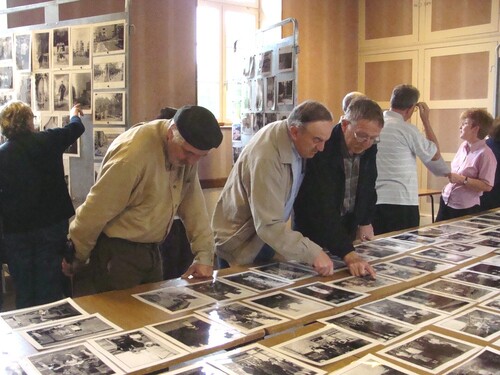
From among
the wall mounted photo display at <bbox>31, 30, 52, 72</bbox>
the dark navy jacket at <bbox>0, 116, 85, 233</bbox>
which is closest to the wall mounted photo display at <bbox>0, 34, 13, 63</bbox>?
the wall mounted photo display at <bbox>31, 30, 52, 72</bbox>

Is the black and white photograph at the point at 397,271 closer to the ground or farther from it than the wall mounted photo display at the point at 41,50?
closer to the ground

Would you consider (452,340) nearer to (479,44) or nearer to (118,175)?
(118,175)

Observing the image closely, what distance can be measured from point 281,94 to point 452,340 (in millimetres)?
2917

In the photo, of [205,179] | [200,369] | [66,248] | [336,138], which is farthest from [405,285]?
[205,179]

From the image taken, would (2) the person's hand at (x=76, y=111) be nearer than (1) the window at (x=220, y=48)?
Yes

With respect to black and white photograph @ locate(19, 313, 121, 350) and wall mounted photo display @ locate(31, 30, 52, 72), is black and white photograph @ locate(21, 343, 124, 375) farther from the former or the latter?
wall mounted photo display @ locate(31, 30, 52, 72)

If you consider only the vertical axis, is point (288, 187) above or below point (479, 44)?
below

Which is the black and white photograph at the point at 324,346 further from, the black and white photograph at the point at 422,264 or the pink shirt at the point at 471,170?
the pink shirt at the point at 471,170

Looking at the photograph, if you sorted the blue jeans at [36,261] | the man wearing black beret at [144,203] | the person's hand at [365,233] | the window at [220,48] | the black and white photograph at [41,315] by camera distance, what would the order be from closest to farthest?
the black and white photograph at [41,315] < the man wearing black beret at [144,203] < the person's hand at [365,233] < the blue jeans at [36,261] < the window at [220,48]

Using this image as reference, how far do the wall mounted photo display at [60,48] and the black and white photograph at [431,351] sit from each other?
2383mm

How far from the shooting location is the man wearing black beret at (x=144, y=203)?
5.66ft

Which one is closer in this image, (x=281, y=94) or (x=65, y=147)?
(x=65, y=147)

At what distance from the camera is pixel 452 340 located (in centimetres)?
131

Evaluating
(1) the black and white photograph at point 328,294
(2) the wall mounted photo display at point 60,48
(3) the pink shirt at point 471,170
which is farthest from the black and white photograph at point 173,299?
(3) the pink shirt at point 471,170
